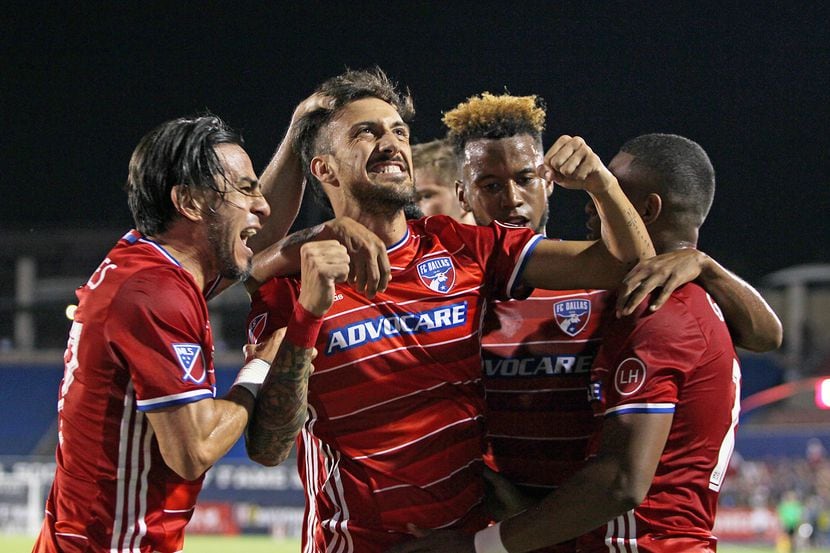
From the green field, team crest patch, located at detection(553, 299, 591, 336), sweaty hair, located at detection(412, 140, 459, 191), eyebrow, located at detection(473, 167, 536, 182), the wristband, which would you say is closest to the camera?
the wristband

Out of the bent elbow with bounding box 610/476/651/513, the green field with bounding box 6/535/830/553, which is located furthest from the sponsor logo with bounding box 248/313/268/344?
the green field with bounding box 6/535/830/553

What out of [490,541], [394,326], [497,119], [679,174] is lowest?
[490,541]

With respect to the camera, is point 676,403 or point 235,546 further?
point 235,546

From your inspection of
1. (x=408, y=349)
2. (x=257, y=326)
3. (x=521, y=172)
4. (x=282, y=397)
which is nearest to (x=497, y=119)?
(x=521, y=172)

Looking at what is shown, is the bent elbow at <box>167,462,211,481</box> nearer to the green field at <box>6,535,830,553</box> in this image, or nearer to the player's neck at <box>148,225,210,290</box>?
the player's neck at <box>148,225,210,290</box>

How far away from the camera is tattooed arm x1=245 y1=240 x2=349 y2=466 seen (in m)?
2.83

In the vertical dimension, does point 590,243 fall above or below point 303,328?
above

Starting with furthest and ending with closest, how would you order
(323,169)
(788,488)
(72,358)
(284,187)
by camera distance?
(788,488)
(284,187)
(323,169)
(72,358)

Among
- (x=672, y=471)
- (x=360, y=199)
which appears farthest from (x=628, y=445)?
(x=360, y=199)

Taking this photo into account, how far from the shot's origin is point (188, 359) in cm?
269

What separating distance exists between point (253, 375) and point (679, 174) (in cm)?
152

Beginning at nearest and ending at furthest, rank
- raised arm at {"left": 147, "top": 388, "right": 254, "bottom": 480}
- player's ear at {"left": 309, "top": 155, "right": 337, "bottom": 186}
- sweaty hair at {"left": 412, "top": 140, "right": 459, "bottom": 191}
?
raised arm at {"left": 147, "top": 388, "right": 254, "bottom": 480} → player's ear at {"left": 309, "top": 155, "right": 337, "bottom": 186} → sweaty hair at {"left": 412, "top": 140, "right": 459, "bottom": 191}

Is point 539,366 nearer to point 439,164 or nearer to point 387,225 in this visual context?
point 387,225

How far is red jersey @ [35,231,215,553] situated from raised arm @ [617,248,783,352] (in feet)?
4.17
